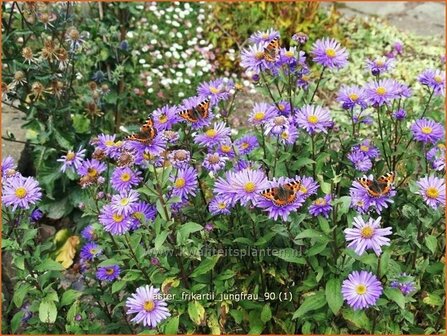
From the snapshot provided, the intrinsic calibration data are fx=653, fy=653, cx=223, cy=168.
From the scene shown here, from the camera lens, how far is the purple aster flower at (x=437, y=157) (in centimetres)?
217

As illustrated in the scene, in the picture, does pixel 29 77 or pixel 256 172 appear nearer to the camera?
pixel 256 172

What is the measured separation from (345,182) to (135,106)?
1847mm

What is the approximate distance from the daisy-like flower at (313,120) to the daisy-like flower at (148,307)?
0.71 meters

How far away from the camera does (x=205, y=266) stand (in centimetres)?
210

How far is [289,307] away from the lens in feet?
7.49

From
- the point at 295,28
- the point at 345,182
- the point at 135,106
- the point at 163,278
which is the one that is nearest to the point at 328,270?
the point at 345,182

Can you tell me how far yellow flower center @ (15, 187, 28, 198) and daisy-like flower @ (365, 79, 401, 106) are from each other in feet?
3.98

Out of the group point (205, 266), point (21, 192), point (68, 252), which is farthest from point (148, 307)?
point (68, 252)

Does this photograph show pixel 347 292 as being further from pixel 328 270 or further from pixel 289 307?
pixel 289 307

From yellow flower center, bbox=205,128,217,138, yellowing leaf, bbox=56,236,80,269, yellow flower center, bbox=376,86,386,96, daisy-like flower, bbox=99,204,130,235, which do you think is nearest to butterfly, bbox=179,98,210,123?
yellow flower center, bbox=205,128,217,138

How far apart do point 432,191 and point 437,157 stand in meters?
0.28

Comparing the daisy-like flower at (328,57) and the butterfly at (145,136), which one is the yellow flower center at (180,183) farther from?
the daisy-like flower at (328,57)

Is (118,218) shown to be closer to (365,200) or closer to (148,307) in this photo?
(148,307)

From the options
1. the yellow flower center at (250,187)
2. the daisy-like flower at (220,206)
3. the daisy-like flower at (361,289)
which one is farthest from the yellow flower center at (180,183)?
the daisy-like flower at (361,289)
